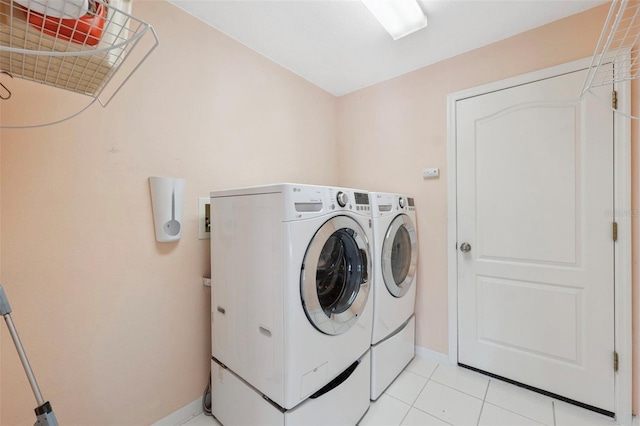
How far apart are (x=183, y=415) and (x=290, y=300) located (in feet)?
3.64

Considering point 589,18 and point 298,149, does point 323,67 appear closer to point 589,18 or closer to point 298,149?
point 298,149

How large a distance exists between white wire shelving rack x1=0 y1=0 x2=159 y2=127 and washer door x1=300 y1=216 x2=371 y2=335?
35.7 inches

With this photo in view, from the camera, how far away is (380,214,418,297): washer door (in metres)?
1.73

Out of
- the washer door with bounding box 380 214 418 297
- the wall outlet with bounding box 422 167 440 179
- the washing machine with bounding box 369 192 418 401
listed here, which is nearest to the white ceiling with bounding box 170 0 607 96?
the wall outlet with bounding box 422 167 440 179

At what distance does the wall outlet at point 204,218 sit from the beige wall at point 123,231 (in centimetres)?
4

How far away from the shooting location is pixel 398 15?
1.57 meters

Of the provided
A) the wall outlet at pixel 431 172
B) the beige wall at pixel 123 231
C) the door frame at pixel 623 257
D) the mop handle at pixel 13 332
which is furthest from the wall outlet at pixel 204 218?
the door frame at pixel 623 257

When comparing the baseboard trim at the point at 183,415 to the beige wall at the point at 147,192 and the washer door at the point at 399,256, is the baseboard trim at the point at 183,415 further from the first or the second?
the washer door at the point at 399,256

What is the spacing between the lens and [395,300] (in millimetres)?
1813

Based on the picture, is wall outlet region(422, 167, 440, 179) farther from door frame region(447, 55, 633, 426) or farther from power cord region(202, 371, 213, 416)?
power cord region(202, 371, 213, 416)

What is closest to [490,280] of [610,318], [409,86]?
[610,318]

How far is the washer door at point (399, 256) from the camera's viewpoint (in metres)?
1.73

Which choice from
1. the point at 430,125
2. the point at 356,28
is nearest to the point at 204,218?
the point at 356,28

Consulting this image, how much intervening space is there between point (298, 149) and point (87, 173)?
1445 millimetres
